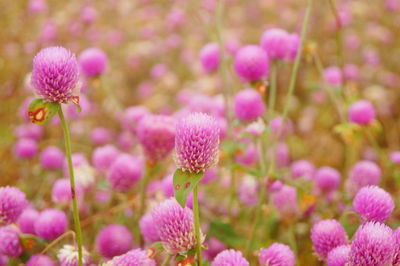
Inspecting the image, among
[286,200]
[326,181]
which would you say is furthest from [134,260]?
[326,181]

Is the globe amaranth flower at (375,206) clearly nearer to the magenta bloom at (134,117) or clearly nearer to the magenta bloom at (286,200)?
the magenta bloom at (286,200)

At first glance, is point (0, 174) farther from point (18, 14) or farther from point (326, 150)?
point (326, 150)

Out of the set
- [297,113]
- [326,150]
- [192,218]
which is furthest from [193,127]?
[297,113]

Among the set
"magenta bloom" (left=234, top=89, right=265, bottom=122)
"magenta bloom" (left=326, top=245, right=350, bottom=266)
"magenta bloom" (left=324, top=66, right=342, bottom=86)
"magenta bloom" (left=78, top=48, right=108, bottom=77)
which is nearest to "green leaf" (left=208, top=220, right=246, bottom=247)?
"magenta bloom" (left=234, top=89, right=265, bottom=122)

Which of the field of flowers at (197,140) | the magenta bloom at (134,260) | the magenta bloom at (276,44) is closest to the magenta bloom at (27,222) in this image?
the field of flowers at (197,140)

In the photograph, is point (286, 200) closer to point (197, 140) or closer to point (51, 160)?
point (197, 140)

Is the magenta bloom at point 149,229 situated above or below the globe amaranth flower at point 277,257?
above
